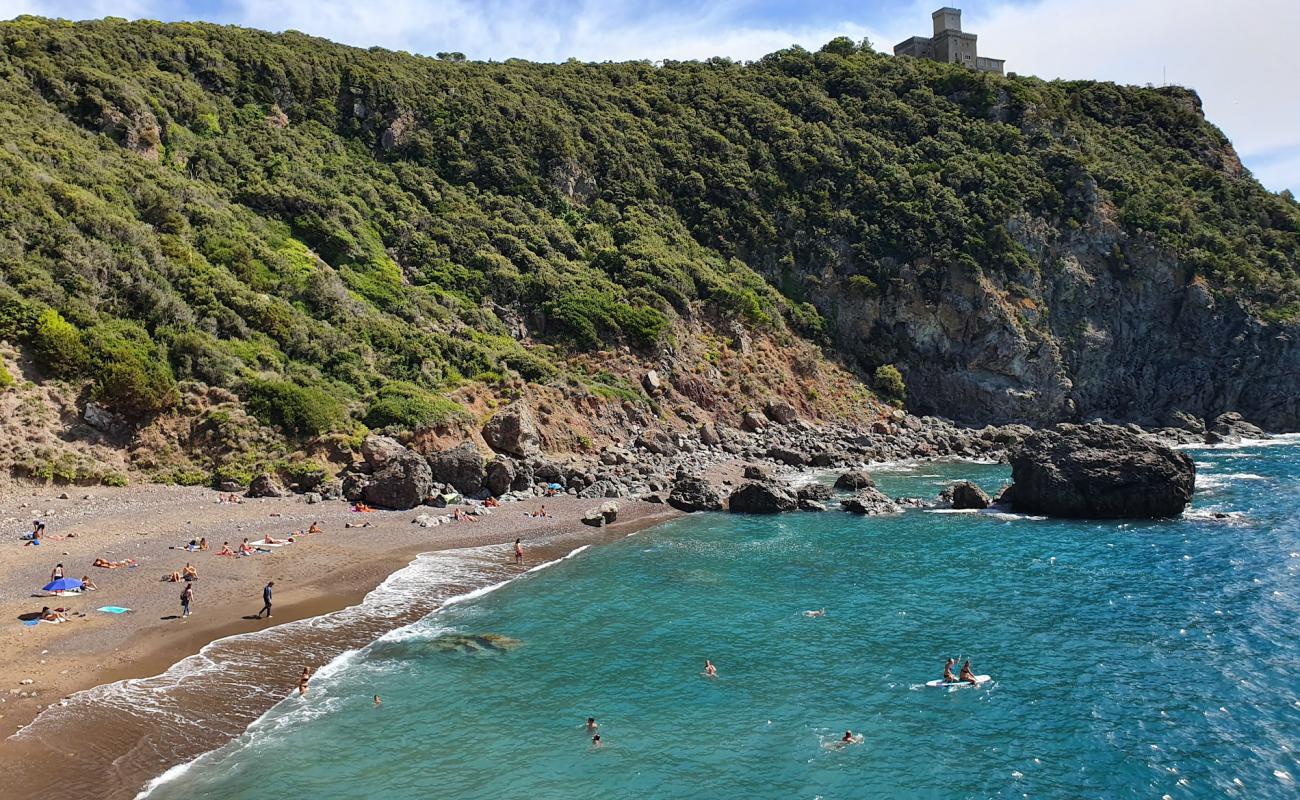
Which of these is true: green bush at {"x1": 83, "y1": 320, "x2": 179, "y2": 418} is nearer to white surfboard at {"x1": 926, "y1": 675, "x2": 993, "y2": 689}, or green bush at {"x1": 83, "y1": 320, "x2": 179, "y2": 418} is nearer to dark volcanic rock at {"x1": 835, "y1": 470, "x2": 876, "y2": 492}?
white surfboard at {"x1": 926, "y1": 675, "x2": 993, "y2": 689}

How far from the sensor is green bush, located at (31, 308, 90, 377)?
35906mm

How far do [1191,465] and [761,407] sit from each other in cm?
3243

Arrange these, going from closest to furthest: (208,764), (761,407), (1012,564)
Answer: (208,764), (1012,564), (761,407)

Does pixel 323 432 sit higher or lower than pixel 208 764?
higher

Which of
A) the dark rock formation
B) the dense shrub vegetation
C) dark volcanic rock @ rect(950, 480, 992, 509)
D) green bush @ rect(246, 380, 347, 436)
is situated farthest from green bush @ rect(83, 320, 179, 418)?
dark volcanic rock @ rect(950, 480, 992, 509)

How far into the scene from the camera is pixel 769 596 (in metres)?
27.8

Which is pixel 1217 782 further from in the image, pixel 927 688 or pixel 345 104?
pixel 345 104

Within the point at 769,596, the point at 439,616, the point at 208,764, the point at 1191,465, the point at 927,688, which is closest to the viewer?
the point at 208,764

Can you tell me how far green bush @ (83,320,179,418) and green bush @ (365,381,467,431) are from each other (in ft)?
31.7

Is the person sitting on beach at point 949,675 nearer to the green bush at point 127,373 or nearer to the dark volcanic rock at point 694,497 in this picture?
the dark volcanic rock at point 694,497

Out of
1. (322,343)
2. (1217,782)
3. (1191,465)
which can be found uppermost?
(322,343)

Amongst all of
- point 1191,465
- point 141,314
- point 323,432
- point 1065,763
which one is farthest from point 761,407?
point 1065,763

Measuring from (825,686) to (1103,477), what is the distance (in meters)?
27.1

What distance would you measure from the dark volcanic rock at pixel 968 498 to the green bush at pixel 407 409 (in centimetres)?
2829
